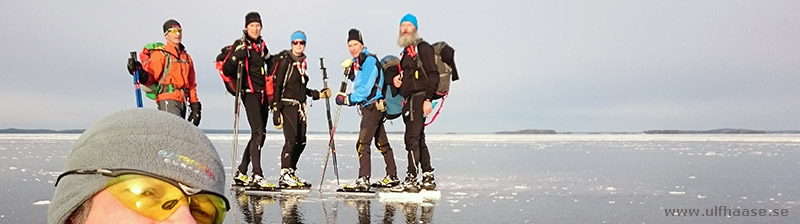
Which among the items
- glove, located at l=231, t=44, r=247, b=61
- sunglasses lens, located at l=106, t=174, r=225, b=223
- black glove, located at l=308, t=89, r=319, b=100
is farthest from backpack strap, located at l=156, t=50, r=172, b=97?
sunglasses lens, located at l=106, t=174, r=225, b=223

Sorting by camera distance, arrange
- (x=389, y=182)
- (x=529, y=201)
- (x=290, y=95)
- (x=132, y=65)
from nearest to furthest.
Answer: (x=132, y=65), (x=529, y=201), (x=290, y=95), (x=389, y=182)

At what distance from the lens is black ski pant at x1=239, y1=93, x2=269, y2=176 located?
24.2 ft

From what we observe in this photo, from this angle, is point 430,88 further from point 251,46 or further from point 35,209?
point 35,209

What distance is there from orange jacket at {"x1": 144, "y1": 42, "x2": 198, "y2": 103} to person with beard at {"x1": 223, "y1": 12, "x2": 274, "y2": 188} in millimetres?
614

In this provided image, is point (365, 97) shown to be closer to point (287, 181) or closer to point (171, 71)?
point (287, 181)

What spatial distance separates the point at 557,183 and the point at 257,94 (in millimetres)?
4542

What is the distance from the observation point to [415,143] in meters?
7.25

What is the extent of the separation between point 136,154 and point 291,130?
6.82 m

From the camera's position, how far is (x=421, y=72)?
717 centimetres

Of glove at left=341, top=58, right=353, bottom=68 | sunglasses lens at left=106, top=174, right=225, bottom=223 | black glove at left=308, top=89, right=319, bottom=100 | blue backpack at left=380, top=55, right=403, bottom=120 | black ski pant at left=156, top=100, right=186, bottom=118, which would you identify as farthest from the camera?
black glove at left=308, top=89, right=319, bottom=100

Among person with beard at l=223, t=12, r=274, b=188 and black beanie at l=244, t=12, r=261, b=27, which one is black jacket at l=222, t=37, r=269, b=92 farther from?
black beanie at l=244, t=12, r=261, b=27

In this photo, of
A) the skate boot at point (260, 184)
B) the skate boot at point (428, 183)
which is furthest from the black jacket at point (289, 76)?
the skate boot at point (428, 183)

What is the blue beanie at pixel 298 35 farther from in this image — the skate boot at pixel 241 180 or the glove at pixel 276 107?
the skate boot at pixel 241 180

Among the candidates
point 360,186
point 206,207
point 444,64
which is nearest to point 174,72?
point 360,186
